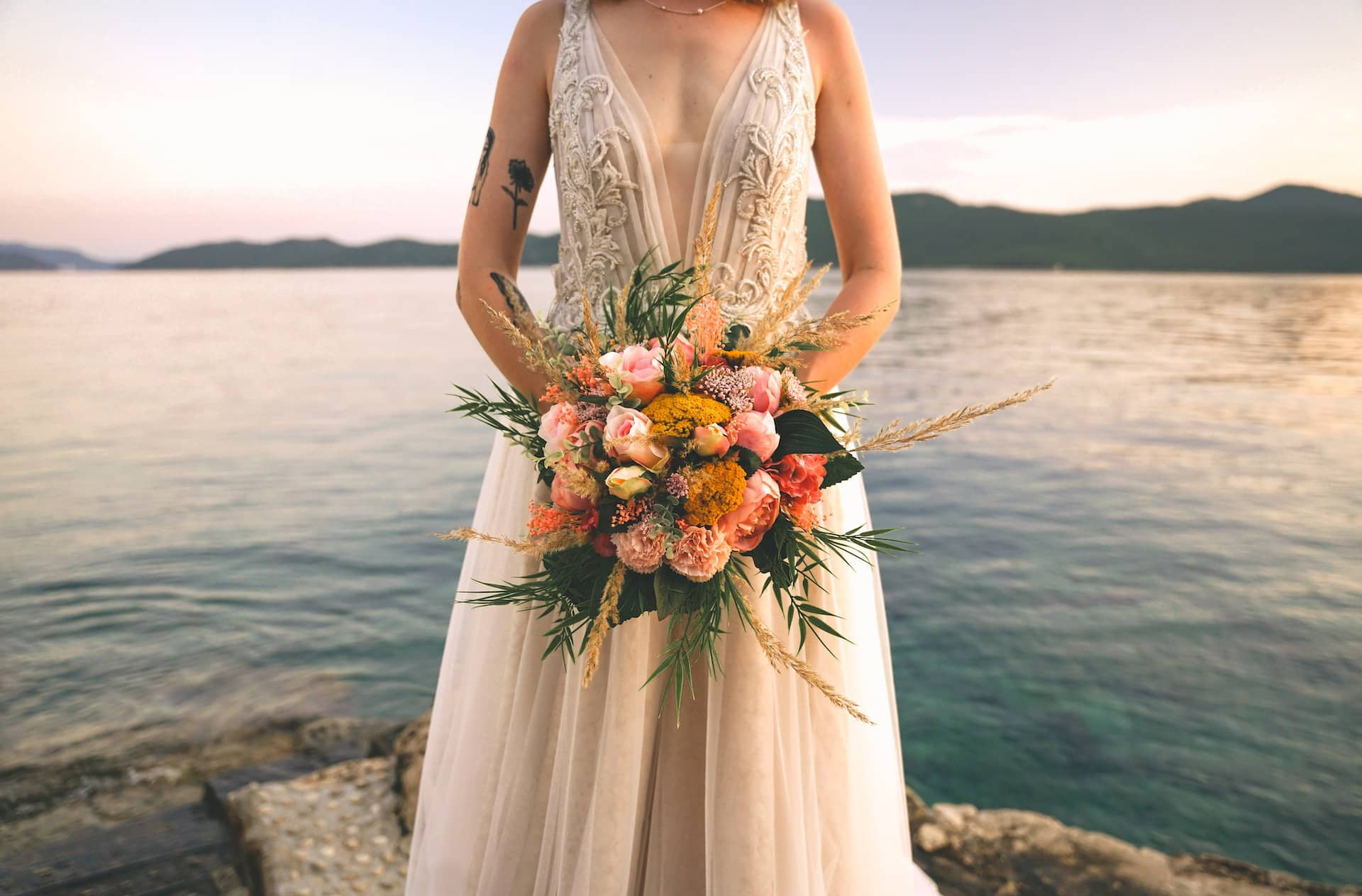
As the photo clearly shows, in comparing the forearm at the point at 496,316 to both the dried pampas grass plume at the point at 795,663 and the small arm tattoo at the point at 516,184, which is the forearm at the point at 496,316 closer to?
the small arm tattoo at the point at 516,184

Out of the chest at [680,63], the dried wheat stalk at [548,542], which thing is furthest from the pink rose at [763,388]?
the chest at [680,63]

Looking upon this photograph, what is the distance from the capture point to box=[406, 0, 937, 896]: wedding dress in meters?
1.65

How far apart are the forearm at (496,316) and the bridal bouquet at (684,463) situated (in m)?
0.31

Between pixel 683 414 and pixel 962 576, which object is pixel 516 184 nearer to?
pixel 683 414

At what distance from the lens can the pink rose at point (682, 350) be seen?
1.33 meters

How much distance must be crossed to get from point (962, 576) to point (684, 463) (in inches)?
265

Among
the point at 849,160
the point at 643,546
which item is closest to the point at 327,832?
the point at 643,546

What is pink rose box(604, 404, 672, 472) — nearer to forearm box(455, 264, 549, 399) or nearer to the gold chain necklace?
forearm box(455, 264, 549, 399)

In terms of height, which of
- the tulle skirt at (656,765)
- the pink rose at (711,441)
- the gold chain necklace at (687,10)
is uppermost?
the gold chain necklace at (687,10)

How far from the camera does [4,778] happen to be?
414 centimetres

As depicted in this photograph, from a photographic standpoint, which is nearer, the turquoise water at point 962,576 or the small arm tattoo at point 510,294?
the small arm tattoo at point 510,294

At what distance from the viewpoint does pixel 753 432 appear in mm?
1277

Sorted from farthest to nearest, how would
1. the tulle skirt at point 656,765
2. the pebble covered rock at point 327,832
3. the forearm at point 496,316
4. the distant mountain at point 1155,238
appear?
1. the distant mountain at point 1155,238
2. the pebble covered rock at point 327,832
3. the forearm at point 496,316
4. the tulle skirt at point 656,765

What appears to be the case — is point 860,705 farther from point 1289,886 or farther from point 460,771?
point 1289,886
